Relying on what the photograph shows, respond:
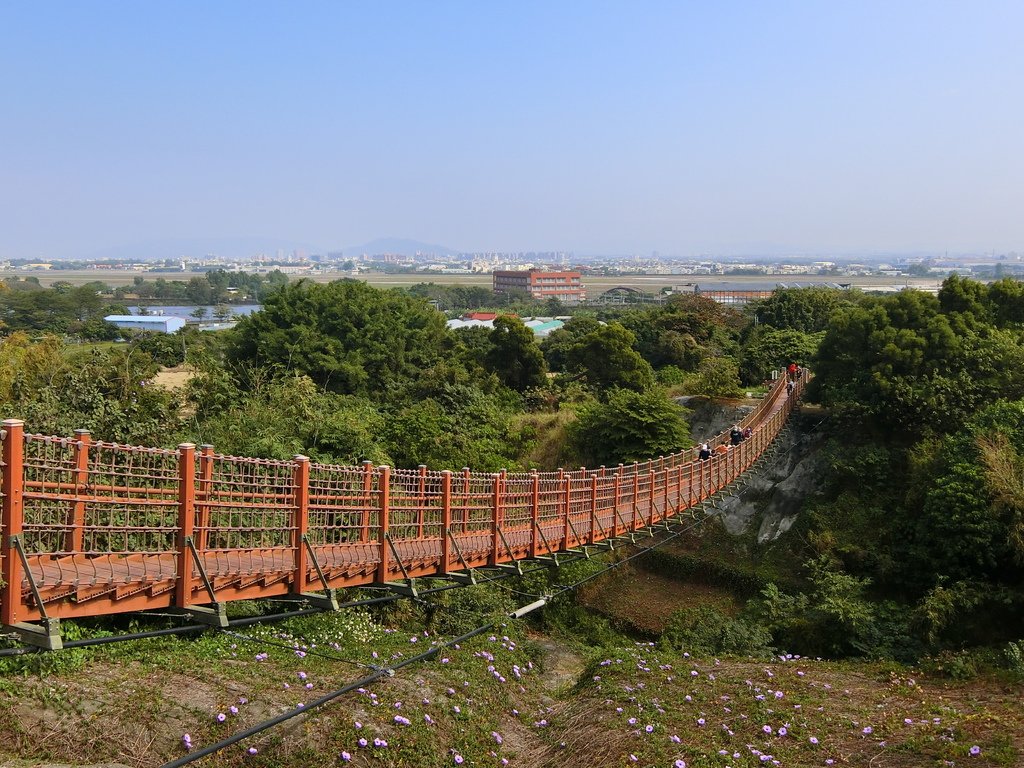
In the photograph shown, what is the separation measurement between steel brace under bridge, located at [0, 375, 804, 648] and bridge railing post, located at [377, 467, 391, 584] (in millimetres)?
11

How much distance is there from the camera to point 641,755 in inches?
317

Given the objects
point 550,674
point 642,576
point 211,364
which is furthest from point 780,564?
point 211,364

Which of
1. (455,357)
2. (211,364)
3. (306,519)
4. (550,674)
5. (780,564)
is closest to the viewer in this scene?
(306,519)

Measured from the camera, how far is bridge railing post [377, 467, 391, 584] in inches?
319

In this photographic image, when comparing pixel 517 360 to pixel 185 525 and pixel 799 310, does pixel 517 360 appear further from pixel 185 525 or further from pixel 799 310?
A: pixel 185 525

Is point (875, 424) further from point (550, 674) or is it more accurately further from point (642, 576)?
point (550, 674)

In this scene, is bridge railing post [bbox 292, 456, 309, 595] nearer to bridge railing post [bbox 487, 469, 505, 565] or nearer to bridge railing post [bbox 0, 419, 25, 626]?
bridge railing post [bbox 0, 419, 25, 626]

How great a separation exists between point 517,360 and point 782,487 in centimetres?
1323

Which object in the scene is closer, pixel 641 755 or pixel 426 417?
pixel 641 755

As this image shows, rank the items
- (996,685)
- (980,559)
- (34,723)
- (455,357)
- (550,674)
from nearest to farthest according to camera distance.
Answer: (34,723), (996,685), (550,674), (980,559), (455,357)

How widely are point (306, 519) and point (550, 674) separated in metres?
6.62

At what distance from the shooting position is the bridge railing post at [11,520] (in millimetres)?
5168

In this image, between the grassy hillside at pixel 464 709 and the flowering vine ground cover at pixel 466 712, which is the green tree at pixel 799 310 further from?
the flowering vine ground cover at pixel 466 712

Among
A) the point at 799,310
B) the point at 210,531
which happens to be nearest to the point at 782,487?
the point at 210,531
